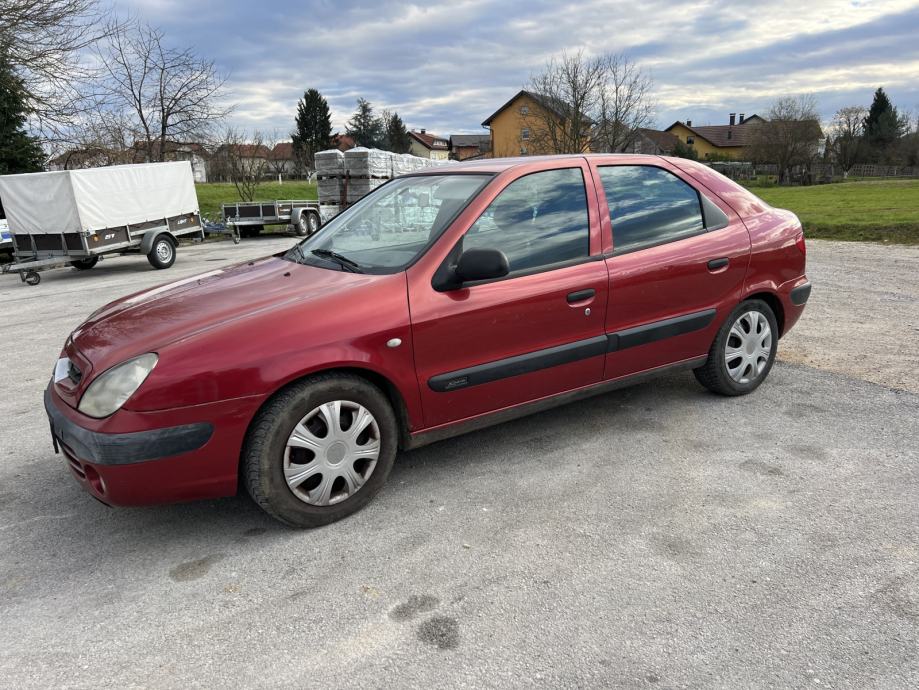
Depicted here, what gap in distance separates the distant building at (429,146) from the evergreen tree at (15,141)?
233ft

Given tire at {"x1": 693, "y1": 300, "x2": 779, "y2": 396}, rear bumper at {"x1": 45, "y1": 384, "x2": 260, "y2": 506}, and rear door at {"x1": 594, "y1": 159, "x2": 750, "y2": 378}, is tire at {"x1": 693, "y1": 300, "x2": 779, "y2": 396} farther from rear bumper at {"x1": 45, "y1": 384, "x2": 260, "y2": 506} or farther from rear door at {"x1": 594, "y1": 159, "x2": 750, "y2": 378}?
rear bumper at {"x1": 45, "y1": 384, "x2": 260, "y2": 506}

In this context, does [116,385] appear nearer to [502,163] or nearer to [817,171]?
[502,163]

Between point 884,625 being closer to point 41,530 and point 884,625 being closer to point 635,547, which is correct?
point 635,547

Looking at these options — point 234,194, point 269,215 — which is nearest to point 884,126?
point 234,194

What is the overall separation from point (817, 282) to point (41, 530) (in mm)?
9014

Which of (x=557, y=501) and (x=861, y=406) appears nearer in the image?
(x=557, y=501)

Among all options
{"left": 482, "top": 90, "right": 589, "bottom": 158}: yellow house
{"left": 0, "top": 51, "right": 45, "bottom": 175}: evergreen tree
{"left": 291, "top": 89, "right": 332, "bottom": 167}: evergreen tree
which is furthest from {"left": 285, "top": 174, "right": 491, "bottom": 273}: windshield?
{"left": 291, "top": 89, "right": 332, "bottom": 167}: evergreen tree

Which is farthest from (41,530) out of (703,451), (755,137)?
(755,137)

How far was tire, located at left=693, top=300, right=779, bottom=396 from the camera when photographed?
4.21m

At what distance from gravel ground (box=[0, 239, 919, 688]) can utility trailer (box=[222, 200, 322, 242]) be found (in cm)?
1784

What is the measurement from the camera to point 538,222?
3490mm

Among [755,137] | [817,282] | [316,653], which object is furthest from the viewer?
[755,137]

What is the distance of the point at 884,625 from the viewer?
225 centimetres

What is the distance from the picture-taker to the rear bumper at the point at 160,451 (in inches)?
101
